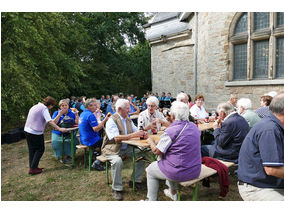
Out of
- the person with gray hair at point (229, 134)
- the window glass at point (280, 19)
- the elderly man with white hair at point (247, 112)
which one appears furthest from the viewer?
the window glass at point (280, 19)

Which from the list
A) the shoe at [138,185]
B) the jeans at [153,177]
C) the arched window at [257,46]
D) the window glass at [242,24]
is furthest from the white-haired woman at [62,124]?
the window glass at [242,24]

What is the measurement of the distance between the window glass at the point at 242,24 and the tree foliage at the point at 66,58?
25.5ft

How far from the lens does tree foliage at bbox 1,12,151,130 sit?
22.2 ft

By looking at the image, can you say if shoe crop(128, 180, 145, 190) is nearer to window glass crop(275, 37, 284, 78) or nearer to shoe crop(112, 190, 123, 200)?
shoe crop(112, 190, 123, 200)

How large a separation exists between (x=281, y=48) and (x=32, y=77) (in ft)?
32.2

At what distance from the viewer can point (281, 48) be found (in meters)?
8.92

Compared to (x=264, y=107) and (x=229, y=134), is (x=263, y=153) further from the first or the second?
(x=264, y=107)

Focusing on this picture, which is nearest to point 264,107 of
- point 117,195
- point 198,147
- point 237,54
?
point 198,147

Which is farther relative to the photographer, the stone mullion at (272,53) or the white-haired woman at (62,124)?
the stone mullion at (272,53)

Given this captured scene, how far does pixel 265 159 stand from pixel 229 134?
4.66 feet

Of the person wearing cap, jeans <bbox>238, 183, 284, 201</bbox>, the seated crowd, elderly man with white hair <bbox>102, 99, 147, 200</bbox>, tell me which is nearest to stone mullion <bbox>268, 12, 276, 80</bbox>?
the person wearing cap

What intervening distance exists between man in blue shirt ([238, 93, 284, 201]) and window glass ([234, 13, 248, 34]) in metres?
9.00

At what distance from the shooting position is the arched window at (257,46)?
8914mm

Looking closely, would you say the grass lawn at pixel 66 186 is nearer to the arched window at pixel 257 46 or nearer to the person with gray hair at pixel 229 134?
the person with gray hair at pixel 229 134
